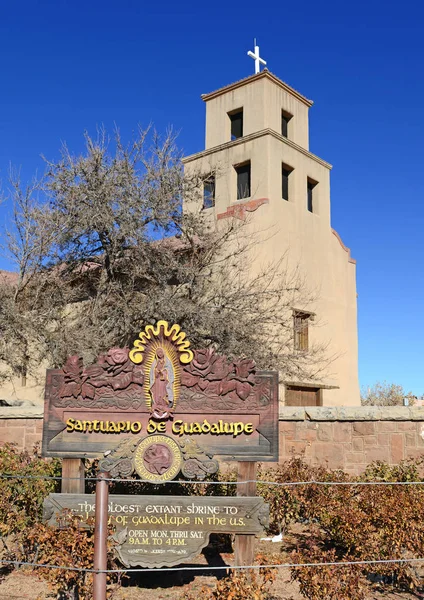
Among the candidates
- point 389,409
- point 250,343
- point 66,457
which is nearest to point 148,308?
point 250,343

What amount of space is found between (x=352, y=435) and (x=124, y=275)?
28.1 ft

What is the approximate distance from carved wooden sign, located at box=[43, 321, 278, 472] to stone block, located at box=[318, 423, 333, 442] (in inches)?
134

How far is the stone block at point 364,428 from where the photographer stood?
9656 mm

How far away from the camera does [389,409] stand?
9609 millimetres

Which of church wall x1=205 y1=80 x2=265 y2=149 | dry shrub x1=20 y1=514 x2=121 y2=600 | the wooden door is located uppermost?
church wall x1=205 y1=80 x2=265 y2=149

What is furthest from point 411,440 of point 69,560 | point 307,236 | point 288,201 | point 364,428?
point 288,201

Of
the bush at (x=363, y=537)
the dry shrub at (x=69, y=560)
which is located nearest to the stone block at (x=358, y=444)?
the bush at (x=363, y=537)

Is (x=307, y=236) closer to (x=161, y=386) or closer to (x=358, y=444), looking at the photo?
(x=358, y=444)

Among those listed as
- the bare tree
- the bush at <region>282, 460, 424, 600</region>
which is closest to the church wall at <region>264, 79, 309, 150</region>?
the bare tree

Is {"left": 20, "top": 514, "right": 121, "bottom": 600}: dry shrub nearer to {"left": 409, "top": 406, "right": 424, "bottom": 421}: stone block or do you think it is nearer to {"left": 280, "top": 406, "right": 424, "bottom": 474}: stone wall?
{"left": 280, "top": 406, "right": 424, "bottom": 474}: stone wall

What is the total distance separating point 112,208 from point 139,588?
10261 mm

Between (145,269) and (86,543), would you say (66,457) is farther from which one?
(145,269)

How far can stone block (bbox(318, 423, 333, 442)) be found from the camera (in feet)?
32.5

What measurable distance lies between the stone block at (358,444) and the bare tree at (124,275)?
522 cm
